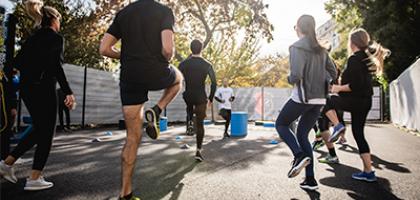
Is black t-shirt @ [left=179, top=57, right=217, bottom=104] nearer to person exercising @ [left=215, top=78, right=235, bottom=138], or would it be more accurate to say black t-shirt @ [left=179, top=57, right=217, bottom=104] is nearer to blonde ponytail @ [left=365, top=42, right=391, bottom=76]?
blonde ponytail @ [left=365, top=42, right=391, bottom=76]

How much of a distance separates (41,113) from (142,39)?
1396mm

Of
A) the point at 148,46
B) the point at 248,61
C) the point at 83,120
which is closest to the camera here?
the point at 148,46

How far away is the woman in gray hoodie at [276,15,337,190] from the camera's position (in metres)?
3.14

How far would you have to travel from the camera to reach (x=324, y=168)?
4480mm

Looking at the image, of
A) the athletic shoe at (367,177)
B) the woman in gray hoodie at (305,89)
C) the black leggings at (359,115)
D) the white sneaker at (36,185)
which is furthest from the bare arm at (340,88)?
the white sneaker at (36,185)

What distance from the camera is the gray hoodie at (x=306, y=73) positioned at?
124 inches

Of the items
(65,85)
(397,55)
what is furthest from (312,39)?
(397,55)

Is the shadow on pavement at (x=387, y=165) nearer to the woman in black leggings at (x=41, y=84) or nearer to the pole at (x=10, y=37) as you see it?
the woman in black leggings at (x=41, y=84)

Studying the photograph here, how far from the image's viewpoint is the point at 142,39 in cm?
250

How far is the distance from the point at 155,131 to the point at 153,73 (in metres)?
0.50

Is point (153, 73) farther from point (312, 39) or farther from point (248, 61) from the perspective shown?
point (248, 61)

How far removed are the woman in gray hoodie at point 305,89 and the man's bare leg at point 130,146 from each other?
1.56 metres

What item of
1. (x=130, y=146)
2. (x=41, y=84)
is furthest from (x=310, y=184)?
(x=41, y=84)

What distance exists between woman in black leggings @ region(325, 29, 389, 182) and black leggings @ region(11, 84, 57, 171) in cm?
327
